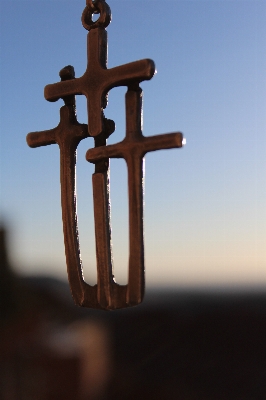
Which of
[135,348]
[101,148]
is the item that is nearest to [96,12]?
[101,148]

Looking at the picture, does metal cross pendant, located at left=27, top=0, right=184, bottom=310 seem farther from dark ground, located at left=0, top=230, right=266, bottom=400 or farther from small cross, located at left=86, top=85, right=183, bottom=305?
dark ground, located at left=0, top=230, right=266, bottom=400

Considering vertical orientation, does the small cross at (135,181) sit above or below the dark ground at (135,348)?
above

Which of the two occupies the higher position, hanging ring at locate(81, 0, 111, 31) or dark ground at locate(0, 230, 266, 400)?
hanging ring at locate(81, 0, 111, 31)

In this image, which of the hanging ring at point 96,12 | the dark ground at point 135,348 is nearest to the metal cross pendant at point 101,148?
the hanging ring at point 96,12

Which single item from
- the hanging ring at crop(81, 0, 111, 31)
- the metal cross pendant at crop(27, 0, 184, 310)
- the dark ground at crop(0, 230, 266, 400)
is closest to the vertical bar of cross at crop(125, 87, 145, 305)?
the metal cross pendant at crop(27, 0, 184, 310)

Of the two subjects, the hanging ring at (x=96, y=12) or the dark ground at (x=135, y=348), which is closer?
the hanging ring at (x=96, y=12)

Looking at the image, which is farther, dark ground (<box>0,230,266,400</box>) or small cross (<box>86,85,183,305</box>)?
dark ground (<box>0,230,266,400</box>)

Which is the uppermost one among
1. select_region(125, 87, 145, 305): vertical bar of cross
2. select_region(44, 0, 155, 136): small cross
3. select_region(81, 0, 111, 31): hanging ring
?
select_region(81, 0, 111, 31): hanging ring

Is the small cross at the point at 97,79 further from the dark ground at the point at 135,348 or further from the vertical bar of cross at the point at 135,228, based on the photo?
the dark ground at the point at 135,348
